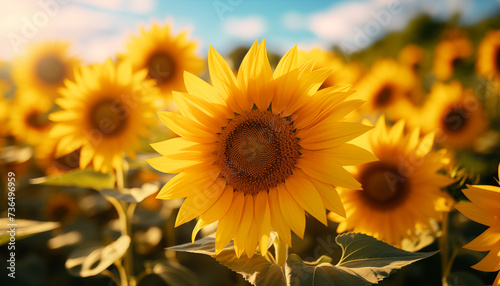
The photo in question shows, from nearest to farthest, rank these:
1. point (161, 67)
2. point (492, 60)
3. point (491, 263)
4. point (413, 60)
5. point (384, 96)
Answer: point (491, 263) < point (161, 67) < point (492, 60) < point (384, 96) < point (413, 60)

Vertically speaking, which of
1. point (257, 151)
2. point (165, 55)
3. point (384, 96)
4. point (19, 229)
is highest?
point (165, 55)

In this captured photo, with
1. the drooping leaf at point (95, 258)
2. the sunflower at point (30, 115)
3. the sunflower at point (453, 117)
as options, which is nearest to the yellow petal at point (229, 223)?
the drooping leaf at point (95, 258)

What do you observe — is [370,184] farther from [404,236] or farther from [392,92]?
[392,92]

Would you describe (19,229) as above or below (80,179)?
below

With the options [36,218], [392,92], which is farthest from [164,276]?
[392,92]

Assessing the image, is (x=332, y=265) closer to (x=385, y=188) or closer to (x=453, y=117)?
(x=385, y=188)

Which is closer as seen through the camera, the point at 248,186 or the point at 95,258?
the point at 248,186

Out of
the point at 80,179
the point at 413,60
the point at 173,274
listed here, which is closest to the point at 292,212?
the point at 173,274

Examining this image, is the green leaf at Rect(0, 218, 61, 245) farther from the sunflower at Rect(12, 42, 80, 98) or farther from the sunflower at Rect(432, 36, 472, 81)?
the sunflower at Rect(432, 36, 472, 81)
